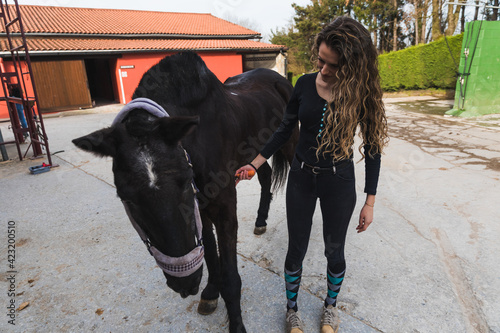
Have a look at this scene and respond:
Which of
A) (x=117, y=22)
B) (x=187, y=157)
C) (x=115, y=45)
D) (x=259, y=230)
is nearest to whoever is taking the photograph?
(x=187, y=157)

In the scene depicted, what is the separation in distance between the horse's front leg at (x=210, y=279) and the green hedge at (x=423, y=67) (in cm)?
1491

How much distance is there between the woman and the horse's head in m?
0.65

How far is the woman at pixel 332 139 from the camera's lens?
149 centimetres

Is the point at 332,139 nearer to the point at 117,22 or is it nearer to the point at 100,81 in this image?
the point at 100,81

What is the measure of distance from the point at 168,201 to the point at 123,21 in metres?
24.6

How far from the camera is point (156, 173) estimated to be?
121 centimetres

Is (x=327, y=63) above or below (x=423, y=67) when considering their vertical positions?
below

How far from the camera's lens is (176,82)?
1.70 m

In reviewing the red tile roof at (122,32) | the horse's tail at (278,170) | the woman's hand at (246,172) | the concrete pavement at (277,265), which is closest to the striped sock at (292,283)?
the concrete pavement at (277,265)

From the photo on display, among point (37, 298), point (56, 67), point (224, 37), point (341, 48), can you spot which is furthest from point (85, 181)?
point (224, 37)

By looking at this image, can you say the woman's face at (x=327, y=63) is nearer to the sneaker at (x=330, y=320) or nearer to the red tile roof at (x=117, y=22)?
the sneaker at (x=330, y=320)

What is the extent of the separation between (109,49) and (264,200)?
624 inches

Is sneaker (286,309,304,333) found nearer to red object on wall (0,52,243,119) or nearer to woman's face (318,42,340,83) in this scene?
woman's face (318,42,340,83)

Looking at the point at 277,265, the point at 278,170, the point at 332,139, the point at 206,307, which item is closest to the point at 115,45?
the point at 278,170
